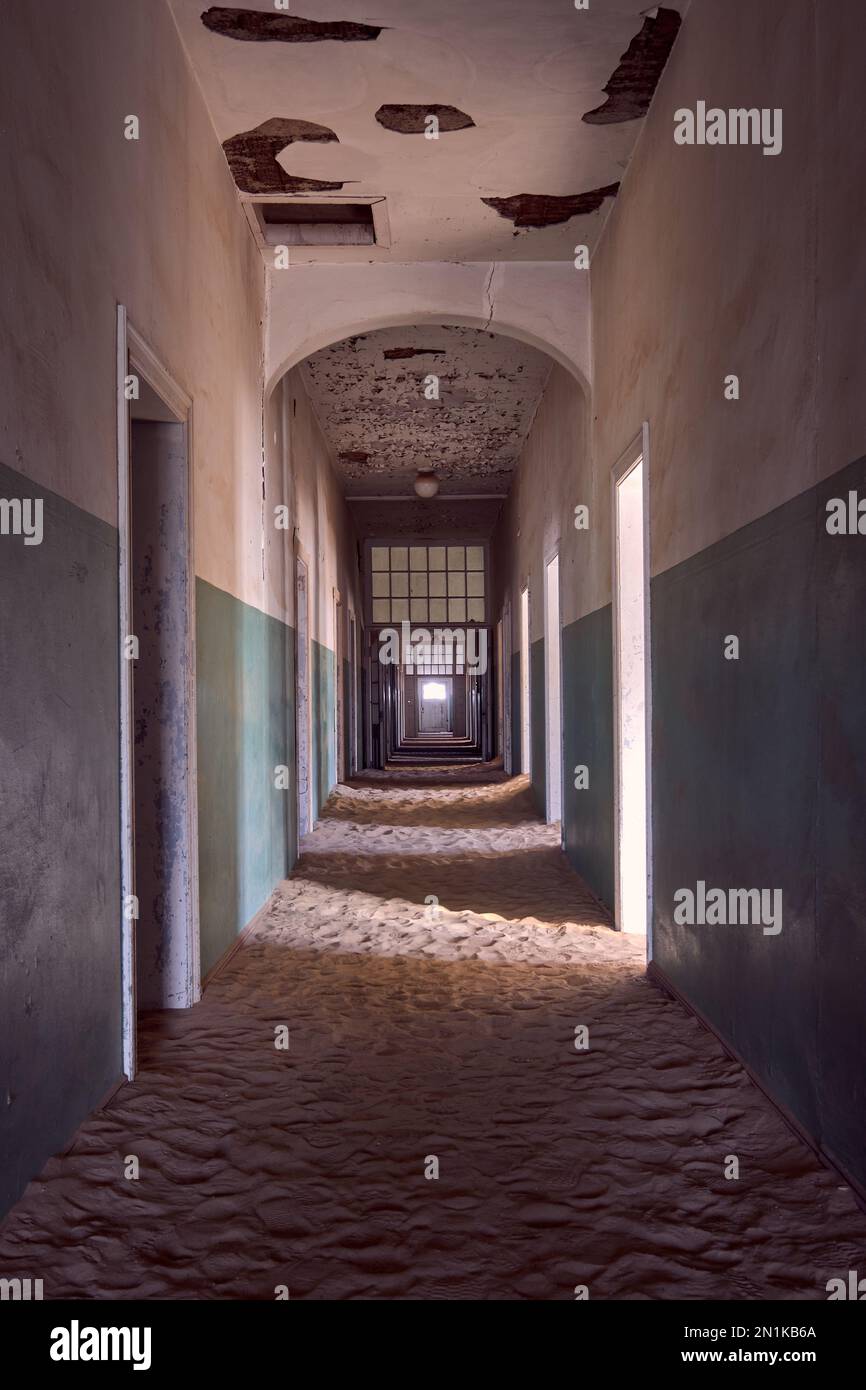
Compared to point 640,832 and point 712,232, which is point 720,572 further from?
point 640,832

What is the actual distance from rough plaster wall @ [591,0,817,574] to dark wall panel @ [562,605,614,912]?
1.37m

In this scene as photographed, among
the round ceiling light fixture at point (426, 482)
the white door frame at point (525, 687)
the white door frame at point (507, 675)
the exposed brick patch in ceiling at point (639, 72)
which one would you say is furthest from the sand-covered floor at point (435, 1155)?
the white door frame at point (507, 675)

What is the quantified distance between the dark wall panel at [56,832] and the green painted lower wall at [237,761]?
1.26 metres

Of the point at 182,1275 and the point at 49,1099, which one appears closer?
the point at 182,1275

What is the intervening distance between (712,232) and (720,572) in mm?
1213

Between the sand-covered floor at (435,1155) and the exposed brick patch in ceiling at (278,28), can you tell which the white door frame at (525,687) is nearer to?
the sand-covered floor at (435,1155)

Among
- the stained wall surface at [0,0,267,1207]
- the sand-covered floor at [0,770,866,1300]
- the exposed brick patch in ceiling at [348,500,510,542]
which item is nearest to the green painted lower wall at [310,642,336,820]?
the exposed brick patch in ceiling at [348,500,510,542]

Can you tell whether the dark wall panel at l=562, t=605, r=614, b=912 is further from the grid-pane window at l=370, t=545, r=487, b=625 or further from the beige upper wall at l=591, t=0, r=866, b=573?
the grid-pane window at l=370, t=545, r=487, b=625

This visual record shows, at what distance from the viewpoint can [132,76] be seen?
10.6 ft

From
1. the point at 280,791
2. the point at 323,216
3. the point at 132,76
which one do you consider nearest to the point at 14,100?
the point at 132,76

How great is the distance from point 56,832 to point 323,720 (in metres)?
7.99

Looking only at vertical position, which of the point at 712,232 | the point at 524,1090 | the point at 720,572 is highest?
the point at 712,232

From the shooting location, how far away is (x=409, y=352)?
316 inches

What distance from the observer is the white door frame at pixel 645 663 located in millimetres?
4387
